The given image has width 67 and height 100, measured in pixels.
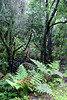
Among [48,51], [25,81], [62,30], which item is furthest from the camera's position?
[62,30]

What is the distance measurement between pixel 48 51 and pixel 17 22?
4.11 m

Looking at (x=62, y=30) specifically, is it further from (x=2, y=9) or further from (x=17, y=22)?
(x=2, y=9)

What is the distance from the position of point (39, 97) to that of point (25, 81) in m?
0.66

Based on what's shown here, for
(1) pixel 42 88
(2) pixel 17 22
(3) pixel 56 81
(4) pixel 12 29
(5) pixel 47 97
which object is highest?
(2) pixel 17 22

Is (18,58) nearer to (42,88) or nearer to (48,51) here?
(48,51)

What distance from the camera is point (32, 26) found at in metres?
4.91

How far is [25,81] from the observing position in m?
3.04

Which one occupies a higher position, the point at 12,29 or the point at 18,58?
the point at 12,29

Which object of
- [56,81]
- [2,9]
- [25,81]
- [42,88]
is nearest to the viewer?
[42,88]

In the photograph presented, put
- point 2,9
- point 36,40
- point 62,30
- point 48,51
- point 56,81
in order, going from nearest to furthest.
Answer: point 56,81 < point 2,9 < point 36,40 < point 48,51 < point 62,30

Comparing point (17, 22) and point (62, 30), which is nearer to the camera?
point (17, 22)

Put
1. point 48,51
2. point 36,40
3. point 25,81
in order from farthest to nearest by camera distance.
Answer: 1. point 48,51
2. point 36,40
3. point 25,81

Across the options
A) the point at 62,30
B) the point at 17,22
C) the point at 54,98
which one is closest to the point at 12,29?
the point at 17,22

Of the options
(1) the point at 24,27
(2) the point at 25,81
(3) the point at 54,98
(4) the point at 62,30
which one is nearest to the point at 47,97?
(3) the point at 54,98
